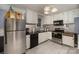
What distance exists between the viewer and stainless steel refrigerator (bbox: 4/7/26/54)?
173cm

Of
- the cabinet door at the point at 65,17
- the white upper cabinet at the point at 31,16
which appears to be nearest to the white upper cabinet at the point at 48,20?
the white upper cabinet at the point at 31,16

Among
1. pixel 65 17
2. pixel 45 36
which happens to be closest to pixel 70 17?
pixel 65 17

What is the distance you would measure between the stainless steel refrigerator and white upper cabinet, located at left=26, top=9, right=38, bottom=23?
0.56 ft

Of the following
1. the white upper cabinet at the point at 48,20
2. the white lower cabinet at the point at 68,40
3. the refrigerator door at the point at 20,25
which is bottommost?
the white lower cabinet at the point at 68,40

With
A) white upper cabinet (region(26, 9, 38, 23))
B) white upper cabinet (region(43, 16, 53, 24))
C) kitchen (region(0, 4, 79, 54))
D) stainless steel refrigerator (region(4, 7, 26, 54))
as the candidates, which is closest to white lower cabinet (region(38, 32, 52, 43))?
kitchen (region(0, 4, 79, 54))

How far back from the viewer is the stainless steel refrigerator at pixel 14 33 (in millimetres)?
1726

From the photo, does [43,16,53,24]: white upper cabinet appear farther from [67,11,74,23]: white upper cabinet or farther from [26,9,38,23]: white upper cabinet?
[67,11,74,23]: white upper cabinet

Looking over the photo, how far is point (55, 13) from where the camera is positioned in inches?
74.5

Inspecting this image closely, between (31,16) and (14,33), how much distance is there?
600 mm

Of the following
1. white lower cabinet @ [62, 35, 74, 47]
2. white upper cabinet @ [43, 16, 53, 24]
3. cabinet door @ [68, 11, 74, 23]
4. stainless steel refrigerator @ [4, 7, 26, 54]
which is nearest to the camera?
stainless steel refrigerator @ [4, 7, 26, 54]

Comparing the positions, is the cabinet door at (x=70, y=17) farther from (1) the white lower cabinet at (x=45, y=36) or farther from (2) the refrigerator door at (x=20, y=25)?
(2) the refrigerator door at (x=20, y=25)

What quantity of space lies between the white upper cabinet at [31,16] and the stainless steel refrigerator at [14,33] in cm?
17
